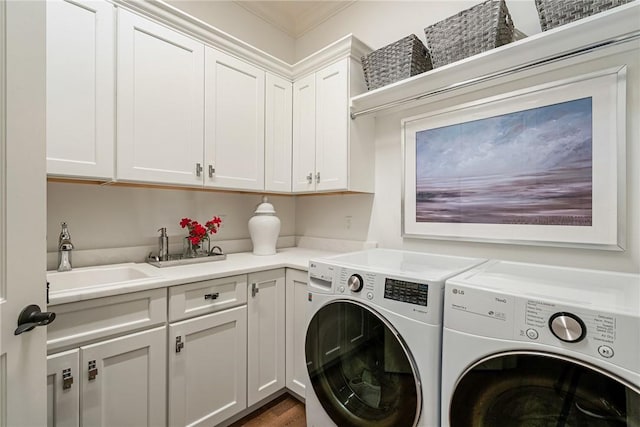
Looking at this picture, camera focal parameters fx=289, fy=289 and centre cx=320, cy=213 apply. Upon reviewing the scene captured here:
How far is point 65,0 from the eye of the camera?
52.1 inches

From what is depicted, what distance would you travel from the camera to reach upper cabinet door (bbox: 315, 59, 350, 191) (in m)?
1.94

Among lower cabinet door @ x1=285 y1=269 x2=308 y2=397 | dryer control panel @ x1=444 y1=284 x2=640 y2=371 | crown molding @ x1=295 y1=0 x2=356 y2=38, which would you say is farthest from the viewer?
crown molding @ x1=295 y1=0 x2=356 y2=38

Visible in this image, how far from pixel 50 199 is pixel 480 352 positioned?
213cm

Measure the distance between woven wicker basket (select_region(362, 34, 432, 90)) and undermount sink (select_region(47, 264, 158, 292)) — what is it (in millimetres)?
1711

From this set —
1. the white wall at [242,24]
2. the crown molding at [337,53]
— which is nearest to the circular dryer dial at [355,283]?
the crown molding at [337,53]

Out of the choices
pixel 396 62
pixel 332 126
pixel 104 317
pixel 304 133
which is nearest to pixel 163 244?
pixel 104 317

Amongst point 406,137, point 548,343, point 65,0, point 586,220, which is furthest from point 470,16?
point 65,0

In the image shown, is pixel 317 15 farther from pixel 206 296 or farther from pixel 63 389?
pixel 63 389

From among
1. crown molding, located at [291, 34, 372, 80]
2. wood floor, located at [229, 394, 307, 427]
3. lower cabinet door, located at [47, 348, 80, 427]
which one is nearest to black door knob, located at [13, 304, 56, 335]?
lower cabinet door, located at [47, 348, 80, 427]

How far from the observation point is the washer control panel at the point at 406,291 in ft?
3.55

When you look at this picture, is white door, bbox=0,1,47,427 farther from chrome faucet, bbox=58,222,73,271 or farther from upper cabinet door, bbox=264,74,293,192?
upper cabinet door, bbox=264,74,293,192

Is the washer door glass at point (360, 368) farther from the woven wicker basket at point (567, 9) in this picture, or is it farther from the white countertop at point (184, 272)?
the woven wicker basket at point (567, 9)

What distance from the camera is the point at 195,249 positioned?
6.37 feet

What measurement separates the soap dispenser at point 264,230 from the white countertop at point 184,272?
70 mm
